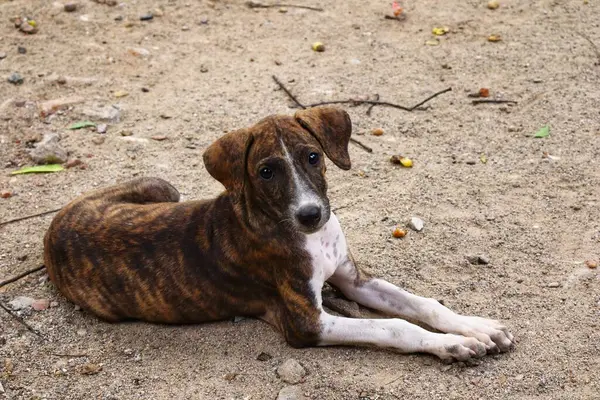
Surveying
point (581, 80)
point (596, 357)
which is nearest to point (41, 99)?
point (581, 80)

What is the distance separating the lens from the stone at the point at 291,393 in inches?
207

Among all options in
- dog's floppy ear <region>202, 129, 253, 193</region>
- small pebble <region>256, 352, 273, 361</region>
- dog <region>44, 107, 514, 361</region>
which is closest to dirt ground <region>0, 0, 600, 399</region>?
small pebble <region>256, 352, 273, 361</region>

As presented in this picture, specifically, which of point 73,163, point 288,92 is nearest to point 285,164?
point 73,163

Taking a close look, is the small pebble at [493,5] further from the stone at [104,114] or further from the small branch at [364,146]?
the stone at [104,114]

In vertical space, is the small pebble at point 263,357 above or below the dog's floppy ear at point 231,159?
below

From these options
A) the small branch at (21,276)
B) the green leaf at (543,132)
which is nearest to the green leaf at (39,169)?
the small branch at (21,276)

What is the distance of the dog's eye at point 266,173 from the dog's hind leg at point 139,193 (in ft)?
5.43

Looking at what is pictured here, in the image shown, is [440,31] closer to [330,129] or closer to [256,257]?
[330,129]

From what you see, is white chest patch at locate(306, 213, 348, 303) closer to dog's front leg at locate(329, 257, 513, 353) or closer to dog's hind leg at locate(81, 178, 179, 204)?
dog's front leg at locate(329, 257, 513, 353)

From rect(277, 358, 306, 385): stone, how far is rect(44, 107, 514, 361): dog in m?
0.21

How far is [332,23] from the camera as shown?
10.6 metres

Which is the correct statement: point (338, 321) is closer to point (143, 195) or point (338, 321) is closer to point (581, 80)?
point (143, 195)

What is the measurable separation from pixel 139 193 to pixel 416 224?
217cm

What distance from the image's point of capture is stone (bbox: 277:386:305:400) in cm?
527
